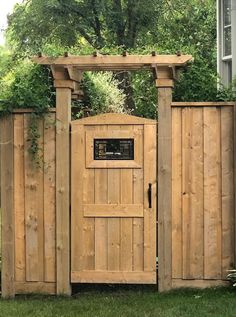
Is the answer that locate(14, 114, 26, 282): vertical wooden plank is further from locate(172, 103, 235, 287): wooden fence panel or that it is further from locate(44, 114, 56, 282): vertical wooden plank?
locate(172, 103, 235, 287): wooden fence panel

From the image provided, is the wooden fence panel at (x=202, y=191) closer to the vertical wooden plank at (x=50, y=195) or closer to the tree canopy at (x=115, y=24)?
the vertical wooden plank at (x=50, y=195)

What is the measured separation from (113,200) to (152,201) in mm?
417

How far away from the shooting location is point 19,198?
670 cm

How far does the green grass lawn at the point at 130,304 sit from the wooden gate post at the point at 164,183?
0.27 m

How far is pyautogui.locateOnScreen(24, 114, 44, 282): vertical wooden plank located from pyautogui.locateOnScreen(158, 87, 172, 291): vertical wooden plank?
128 centimetres

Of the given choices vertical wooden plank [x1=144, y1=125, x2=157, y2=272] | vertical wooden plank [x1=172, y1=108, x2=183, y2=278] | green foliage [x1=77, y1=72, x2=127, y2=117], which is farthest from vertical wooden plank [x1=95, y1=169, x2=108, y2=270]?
green foliage [x1=77, y1=72, x2=127, y2=117]

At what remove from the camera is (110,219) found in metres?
6.62

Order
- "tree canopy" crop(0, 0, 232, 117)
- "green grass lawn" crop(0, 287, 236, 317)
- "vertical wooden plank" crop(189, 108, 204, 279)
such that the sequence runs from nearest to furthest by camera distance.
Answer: "green grass lawn" crop(0, 287, 236, 317) → "vertical wooden plank" crop(189, 108, 204, 279) → "tree canopy" crop(0, 0, 232, 117)

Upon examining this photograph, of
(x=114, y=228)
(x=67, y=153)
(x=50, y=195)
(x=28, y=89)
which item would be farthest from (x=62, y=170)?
(x=28, y=89)

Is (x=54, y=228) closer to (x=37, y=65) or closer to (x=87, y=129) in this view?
(x=87, y=129)

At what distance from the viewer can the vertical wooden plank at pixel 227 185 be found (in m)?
6.56

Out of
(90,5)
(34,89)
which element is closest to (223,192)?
(34,89)

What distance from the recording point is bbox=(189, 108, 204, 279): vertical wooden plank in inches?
259

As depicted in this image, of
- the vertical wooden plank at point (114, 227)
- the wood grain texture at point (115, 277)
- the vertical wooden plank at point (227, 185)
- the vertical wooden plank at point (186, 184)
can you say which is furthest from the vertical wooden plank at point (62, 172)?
the vertical wooden plank at point (227, 185)
